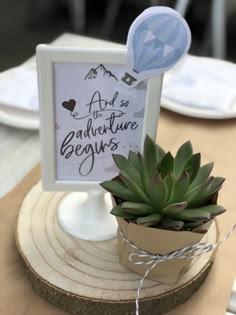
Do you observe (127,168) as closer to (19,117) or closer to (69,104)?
(69,104)

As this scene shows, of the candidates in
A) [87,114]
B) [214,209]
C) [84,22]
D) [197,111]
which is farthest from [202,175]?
[84,22]

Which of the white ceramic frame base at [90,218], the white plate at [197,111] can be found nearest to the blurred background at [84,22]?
the white plate at [197,111]

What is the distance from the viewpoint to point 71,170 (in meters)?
0.69

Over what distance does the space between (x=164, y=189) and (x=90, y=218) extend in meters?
0.19

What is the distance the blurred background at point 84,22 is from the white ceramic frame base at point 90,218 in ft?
7.08

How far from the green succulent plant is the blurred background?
2.27 meters

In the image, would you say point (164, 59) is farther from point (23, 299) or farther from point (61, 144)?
point (23, 299)

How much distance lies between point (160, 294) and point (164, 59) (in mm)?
282

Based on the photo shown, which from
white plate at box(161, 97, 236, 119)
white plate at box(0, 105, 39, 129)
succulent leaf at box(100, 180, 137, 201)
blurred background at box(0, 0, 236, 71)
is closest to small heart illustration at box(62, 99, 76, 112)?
succulent leaf at box(100, 180, 137, 201)

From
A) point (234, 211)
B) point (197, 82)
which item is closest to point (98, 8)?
point (197, 82)

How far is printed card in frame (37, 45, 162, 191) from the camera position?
613 millimetres

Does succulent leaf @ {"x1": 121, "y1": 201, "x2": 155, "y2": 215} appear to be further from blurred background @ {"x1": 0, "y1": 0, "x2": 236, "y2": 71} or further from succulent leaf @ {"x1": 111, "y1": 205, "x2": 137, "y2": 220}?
blurred background @ {"x1": 0, "y1": 0, "x2": 236, "y2": 71}

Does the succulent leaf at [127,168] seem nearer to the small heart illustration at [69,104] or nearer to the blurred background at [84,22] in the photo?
the small heart illustration at [69,104]

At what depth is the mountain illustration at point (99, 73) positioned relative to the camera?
62 centimetres
